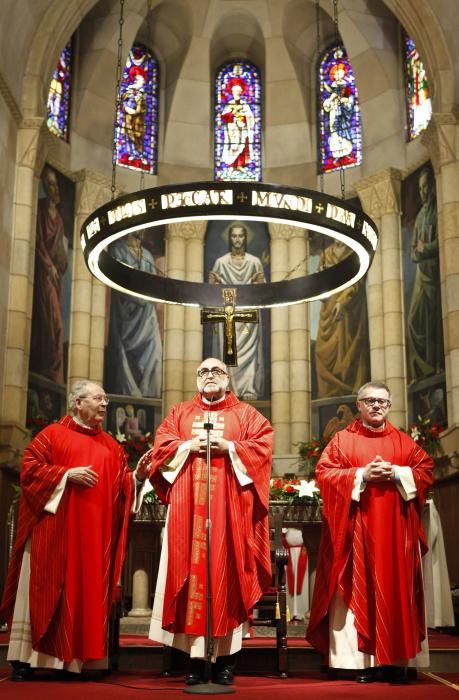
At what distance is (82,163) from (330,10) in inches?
213

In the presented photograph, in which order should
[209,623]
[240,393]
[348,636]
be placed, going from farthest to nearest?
[240,393], [348,636], [209,623]

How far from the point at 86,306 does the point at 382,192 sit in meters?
5.41

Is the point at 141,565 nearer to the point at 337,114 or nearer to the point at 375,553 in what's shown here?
the point at 375,553

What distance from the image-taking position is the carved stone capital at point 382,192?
51.1ft

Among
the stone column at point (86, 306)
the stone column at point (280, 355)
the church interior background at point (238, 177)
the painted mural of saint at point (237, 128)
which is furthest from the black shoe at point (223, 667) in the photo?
the painted mural of saint at point (237, 128)

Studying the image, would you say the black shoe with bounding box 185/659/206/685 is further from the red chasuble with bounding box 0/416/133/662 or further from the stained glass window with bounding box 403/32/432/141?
the stained glass window with bounding box 403/32/432/141

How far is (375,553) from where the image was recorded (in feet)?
20.6

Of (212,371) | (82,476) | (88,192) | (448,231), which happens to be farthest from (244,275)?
(82,476)

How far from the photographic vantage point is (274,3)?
55.8 feet

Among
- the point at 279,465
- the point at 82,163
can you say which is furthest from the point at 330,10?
the point at 279,465

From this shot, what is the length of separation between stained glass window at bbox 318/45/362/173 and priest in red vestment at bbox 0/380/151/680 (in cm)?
1132

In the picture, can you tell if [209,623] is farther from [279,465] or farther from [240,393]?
[240,393]

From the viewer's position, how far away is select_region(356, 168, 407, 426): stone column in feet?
48.4

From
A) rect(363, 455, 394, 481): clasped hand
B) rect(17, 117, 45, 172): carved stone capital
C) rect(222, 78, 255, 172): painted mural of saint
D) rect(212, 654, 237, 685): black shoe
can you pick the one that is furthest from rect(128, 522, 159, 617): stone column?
rect(222, 78, 255, 172): painted mural of saint
